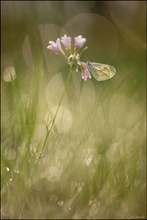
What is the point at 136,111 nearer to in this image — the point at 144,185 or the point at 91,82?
the point at 144,185

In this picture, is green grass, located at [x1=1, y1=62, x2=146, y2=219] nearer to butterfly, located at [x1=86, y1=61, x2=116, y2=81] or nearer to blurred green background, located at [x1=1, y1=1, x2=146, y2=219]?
blurred green background, located at [x1=1, y1=1, x2=146, y2=219]

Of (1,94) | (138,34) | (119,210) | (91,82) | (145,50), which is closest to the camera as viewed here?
(119,210)

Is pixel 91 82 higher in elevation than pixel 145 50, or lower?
higher

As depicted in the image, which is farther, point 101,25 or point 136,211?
point 101,25

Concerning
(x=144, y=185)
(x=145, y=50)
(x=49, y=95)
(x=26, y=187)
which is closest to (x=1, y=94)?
(x=49, y=95)

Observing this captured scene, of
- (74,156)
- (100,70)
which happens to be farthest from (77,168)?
(100,70)

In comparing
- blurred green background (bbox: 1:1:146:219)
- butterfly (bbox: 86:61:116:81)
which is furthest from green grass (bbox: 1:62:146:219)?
butterfly (bbox: 86:61:116:81)

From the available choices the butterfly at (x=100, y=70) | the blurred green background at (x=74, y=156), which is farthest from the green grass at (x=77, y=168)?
the butterfly at (x=100, y=70)

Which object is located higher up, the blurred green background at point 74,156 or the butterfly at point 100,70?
the butterfly at point 100,70

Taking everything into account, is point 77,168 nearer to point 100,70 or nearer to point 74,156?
point 74,156

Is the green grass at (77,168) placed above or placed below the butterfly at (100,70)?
below

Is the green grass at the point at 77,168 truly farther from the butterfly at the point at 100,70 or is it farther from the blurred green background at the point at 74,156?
the butterfly at the point at 100,70
